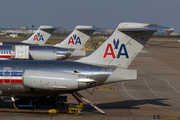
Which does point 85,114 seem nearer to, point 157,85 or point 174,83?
point 157,85

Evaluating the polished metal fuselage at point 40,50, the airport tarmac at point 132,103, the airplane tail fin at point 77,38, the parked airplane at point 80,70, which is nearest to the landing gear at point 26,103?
the airport tarmac at point 132,103

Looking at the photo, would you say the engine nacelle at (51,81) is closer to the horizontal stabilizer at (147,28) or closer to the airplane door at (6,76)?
the airplane door at (6,76)

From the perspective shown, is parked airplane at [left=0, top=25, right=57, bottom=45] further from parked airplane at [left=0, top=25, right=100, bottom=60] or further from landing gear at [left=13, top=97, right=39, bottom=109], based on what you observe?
landing gear at [left=13, top=97, right=39, bottom=109]

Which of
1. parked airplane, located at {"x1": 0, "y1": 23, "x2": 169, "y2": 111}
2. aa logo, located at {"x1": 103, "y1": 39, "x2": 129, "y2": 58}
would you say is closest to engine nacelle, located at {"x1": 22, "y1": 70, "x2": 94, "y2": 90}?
parked airplane, located at {"x1": 0, "y1": 23, "x2": 169, "y2": 111}

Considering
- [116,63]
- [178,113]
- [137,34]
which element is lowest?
[178,113]

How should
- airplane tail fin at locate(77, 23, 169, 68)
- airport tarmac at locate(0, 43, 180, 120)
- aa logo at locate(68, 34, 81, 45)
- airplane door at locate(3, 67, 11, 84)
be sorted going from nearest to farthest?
airplane door at locate(3, 67, 11, 84)
airport tarmac at locate(0, 43, 180, 120)
airplane tail fin at locate(77, 23, 169, 68)
aa logo at locate(68, 34, 81, 45)

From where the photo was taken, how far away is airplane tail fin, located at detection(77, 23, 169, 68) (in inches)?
675

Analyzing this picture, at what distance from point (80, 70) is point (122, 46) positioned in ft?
11.7

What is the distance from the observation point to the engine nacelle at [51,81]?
1552cm

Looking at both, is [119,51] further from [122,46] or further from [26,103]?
[26,103]

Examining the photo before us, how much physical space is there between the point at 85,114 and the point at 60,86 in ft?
10.8

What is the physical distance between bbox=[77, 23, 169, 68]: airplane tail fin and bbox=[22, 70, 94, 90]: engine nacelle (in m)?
2.63

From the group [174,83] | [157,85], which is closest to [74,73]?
[157,85]

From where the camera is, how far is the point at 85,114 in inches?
→ 687
